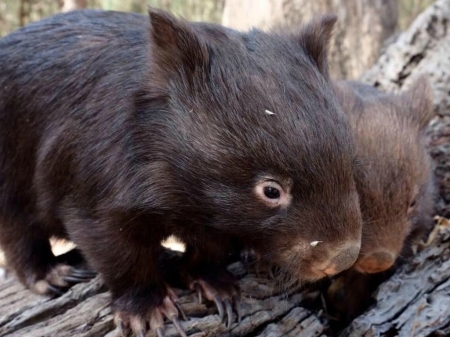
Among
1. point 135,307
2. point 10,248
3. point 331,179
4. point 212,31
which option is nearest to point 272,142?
point 331,179

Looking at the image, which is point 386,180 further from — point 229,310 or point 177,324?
point 177,324

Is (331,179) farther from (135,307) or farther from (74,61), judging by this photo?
(74,61)

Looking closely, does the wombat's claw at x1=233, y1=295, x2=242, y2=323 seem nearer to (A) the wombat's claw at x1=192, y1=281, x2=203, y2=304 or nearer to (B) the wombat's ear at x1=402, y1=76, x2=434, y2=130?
(A) the wombat's claw at x1=192, y1=281, x2=203, y2=304

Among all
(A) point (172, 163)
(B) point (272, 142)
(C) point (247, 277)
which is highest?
(B) point (272, 142)

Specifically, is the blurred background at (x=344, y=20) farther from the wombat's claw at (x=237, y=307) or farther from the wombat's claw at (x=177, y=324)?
the wombat's claw at (x=177, y=324)

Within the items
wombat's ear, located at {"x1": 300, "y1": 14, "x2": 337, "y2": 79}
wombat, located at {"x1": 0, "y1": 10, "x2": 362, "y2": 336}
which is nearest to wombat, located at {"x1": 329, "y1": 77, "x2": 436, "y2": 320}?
wombat's ear, located at {"x1": 300, "y1": 14, "x2": 337, "y2": 79}

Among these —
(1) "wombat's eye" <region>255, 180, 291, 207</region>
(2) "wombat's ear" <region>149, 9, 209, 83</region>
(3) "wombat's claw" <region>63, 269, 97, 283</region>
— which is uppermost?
(2) "wombat's ear" <region>149, 9, 209, 83</region>

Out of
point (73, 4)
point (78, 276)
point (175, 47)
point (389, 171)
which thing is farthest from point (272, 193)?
point (73, 4)
